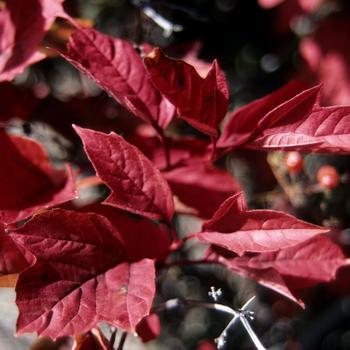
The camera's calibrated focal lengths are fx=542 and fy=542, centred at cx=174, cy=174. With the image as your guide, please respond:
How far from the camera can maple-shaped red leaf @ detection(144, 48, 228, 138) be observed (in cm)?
69

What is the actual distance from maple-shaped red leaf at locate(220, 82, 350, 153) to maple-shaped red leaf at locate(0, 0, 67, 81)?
399mm

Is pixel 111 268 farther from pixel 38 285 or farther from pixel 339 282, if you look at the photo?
pixel 339 282

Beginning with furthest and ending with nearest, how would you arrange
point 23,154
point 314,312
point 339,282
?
1. point 314,312
2. point 339,282
3. point 23,154

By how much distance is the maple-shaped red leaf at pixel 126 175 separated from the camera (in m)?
0.74

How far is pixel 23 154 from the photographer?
0.93 metres

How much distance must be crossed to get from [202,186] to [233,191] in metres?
0.06

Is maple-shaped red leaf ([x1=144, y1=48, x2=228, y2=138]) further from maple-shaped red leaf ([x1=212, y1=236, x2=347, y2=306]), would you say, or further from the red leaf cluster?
maple-shaped red leaf ([x1=212, y1=236, x2=347, y2=306])

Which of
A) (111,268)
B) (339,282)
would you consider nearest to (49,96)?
(111,268)

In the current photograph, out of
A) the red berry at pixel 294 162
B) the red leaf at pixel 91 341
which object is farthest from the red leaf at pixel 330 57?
the red leaf at pixel 91 341

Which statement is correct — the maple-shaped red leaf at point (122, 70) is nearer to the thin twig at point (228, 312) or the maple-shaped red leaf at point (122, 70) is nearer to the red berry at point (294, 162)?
the thin twig at point (228, 312)

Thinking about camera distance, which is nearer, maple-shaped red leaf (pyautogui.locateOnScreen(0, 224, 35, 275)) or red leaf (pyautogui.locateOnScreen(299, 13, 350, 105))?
maple-shaped red leaf (pyautogui.locateOnScreen(0, 224, 35, 275))

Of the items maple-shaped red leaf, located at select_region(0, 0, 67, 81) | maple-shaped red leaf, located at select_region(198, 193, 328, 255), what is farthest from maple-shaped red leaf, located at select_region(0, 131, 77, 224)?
maple-shaped red leaf, located at select_region(198, 193, 328, 255)

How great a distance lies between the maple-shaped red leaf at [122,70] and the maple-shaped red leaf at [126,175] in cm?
11

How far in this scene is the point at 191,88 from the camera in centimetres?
73
